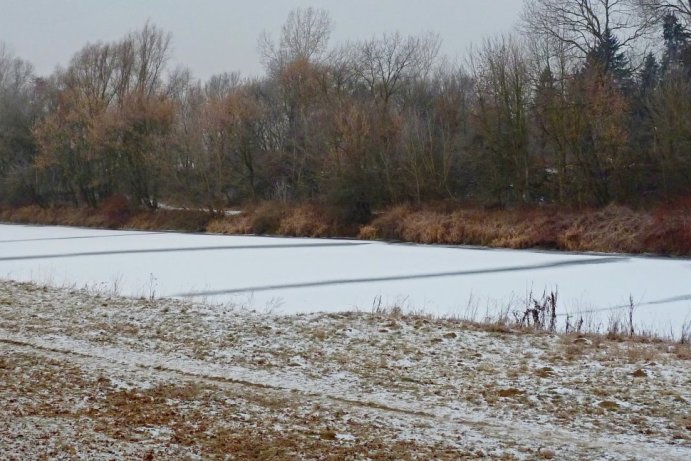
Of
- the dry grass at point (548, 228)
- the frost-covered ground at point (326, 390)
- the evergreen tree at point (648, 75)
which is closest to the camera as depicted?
the frost-covered ground at point (326, 390)

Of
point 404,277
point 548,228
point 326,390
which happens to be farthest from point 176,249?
point 326,390

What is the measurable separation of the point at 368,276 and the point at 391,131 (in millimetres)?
20135

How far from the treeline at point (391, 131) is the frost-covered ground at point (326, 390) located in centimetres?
2356

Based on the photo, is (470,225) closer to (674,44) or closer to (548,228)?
(548,228)

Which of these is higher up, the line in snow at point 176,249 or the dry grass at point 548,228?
the dry grass at point 548,228

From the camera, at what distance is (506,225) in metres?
30.8

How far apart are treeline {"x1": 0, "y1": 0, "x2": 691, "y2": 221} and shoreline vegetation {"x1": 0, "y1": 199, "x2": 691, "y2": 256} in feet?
4.05

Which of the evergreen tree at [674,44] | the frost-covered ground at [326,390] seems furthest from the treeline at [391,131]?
the frost-covered ground at [326,390]

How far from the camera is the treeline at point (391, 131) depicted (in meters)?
32.2

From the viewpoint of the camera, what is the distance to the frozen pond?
1417 centimetres

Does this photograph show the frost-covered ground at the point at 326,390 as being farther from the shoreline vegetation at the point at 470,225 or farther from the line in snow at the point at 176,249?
the shoreline vegetation at the point at 470,225

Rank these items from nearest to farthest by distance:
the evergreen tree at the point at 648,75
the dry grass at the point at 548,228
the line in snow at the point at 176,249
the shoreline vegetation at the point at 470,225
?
1. the line in snow at the point at 176,249
2. the dry grass at the point at 548,228
3. the shoreline vegetation at the point at 470,225
4. the evergreen tree at the point at 648,75

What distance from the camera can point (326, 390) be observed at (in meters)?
7.23

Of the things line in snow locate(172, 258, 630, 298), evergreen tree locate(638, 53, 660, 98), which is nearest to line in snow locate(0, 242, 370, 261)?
line in snow locate(172, 258, 630, 298)
